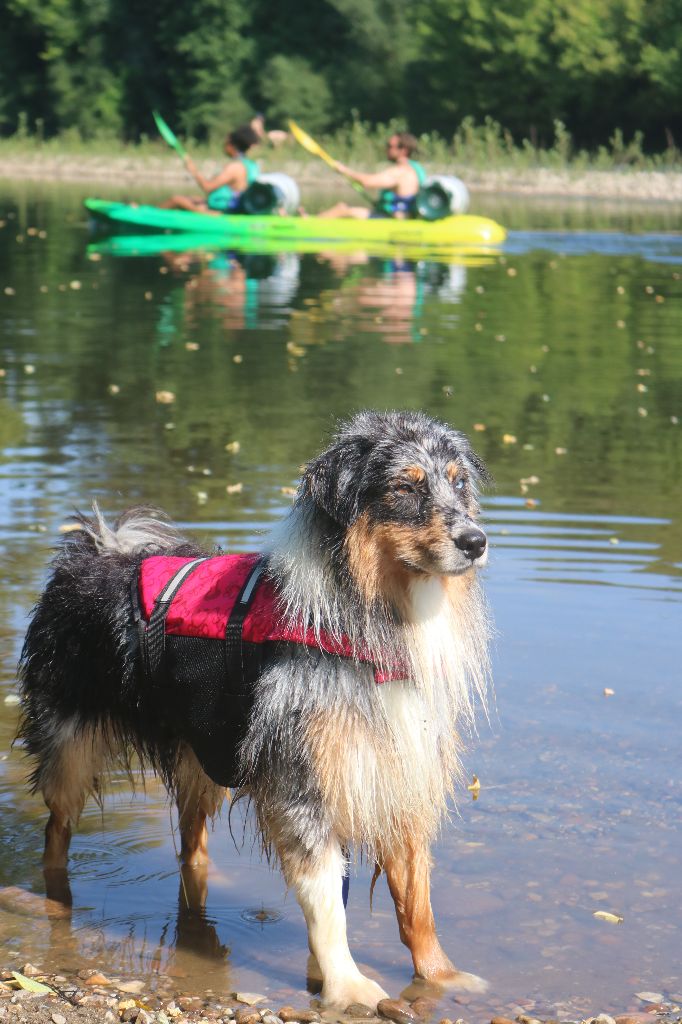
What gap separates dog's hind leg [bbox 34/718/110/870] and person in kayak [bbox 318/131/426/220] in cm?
2088

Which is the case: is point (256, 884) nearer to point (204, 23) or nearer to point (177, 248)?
point (177, 248)

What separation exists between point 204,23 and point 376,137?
1119cm

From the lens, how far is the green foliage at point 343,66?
172 feet

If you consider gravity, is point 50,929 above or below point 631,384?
below

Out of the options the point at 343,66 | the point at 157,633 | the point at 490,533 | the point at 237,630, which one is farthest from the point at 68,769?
the point at 343,66

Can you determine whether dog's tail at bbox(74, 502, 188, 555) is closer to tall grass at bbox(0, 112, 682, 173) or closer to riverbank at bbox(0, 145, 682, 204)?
riverbank at bbox(0, 145, 682, 204)

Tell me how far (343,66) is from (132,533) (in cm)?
5841

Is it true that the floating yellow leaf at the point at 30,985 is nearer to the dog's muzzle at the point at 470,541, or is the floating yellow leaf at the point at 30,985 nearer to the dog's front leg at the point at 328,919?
the dog's front leg at the point at 328,919

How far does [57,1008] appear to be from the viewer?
3.89 meters

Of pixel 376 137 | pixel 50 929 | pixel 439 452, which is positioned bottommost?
pixel 50 929

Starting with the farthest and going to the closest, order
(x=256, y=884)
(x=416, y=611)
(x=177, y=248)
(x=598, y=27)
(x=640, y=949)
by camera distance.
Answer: (x=598, y=27) < (x=177, y=248) < (x=256, y=884) < (x=640, y=949) < (x=416, y=611)

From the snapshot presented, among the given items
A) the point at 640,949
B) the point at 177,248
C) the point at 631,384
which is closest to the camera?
the point at 640,949

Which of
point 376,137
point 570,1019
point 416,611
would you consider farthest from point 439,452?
point 376,137

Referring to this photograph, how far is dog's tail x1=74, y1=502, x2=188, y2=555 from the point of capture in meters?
4.67
